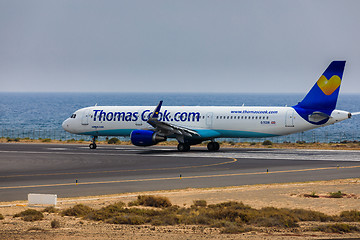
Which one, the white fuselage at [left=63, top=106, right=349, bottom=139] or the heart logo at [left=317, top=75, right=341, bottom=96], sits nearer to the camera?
the heart logo at [left=317, top=75, right=341, bottom=96]

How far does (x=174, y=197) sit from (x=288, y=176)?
33.8ft

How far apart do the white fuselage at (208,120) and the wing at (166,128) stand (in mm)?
1156

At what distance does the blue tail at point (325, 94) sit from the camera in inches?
1982

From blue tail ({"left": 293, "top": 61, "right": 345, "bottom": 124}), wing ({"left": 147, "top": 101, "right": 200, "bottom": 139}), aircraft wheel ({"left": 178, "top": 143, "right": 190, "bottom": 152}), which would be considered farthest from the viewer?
aircraft wheel ({"left": 178, "top": 143, "right": 190, "bottom": 152})

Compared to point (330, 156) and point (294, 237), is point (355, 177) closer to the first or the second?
point (330, 156)

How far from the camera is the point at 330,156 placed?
4800cm

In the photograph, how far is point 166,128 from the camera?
52.1 m

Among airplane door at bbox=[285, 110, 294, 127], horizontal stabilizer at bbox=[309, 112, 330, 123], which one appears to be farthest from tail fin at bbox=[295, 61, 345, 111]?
airplane door at bbox=[285, 110, 294, 127]

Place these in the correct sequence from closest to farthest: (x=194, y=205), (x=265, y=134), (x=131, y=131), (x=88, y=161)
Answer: (x=194, y=205), (x=88, y=161), (x=265, y=134), (x=131, y=131)

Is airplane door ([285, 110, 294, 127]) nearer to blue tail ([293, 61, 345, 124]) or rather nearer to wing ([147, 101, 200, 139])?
blue tail ([293, 61, 345, 124])

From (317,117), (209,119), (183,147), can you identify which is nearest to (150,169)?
(183,147)

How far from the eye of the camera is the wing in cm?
5114

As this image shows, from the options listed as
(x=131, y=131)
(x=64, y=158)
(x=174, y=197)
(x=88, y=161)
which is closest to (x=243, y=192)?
(x=174, y=197)

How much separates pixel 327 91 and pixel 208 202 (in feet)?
92.3
